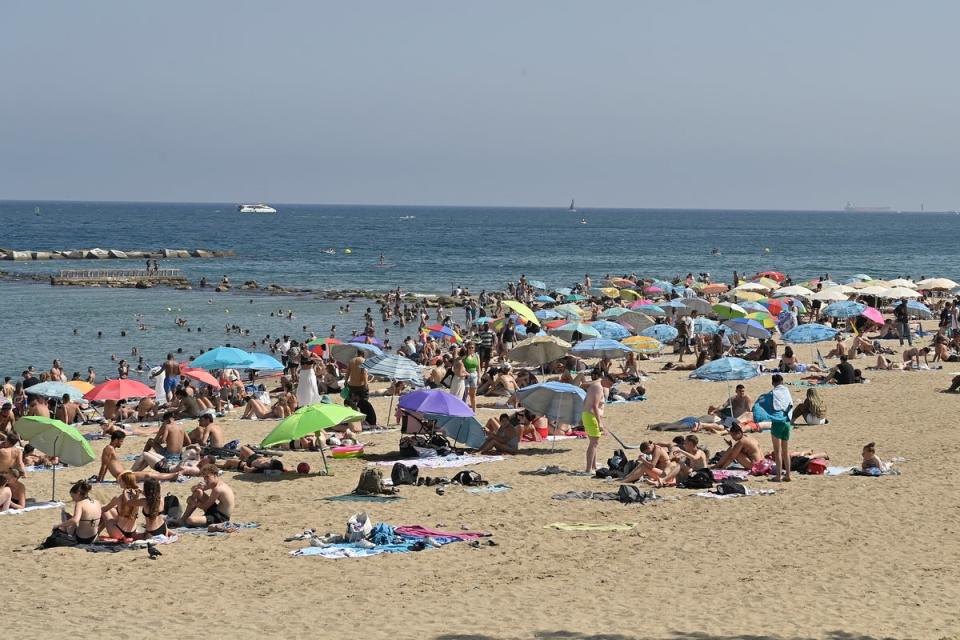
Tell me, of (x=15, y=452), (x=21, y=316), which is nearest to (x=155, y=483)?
(x=15, y=452)

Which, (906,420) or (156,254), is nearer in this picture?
(906,420)

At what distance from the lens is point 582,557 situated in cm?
1054

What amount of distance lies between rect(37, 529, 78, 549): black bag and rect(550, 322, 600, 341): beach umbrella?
1582 cm

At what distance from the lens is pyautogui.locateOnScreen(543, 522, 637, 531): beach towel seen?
11.5 meters

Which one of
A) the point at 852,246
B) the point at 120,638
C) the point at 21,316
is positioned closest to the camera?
the point at 120,638

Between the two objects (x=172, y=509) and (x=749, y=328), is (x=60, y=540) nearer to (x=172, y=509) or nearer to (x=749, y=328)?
(x=172, y=509)

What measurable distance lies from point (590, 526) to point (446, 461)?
374 centimetres

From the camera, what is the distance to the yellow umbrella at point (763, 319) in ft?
89.1

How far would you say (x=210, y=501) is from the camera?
38.8 ft

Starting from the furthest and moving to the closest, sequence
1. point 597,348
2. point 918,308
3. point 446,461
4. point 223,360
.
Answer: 1. point 918,308
2. point 597,348
3. point 223,360
4. point 446,461

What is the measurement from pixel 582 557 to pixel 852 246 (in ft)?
377

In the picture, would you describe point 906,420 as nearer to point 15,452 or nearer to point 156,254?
point 15,452

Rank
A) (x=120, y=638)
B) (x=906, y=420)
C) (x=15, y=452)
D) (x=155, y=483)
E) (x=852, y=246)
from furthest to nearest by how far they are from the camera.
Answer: (x=852, y=246) → (x=906, y=420) → (x=15, y=452) → (x=155, y=483) → (x=120, y=638)

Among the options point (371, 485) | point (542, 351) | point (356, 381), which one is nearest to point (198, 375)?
point (356, 381)
